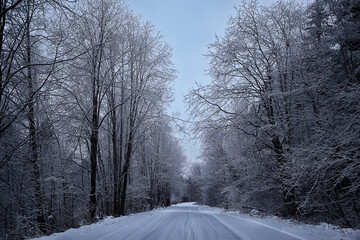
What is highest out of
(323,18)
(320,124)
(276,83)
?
(323,18)

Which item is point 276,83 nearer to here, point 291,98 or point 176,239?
point 291,98

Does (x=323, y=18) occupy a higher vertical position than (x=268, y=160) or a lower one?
higher

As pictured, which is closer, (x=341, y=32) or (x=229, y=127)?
(x=341, y=32)

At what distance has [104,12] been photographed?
35.1 ft

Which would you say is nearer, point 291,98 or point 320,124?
point 320,124

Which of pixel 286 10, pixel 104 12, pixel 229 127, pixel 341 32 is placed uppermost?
pixel 104 12

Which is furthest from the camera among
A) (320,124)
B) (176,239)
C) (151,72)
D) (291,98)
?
(151,72)

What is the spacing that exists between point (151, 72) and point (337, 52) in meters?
10.2

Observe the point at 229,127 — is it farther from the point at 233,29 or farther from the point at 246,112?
the point at 233,29

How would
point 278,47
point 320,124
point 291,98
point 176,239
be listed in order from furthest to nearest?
1. point 278,47
2. point 291,98
3. point 320,124
4. point 176,239

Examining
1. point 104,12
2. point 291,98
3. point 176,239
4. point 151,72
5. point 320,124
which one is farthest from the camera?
point 151,72

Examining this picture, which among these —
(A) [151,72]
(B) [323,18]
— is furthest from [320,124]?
(A) [151,72]

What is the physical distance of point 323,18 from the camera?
31.9 feet

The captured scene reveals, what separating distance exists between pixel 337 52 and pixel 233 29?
480cm
